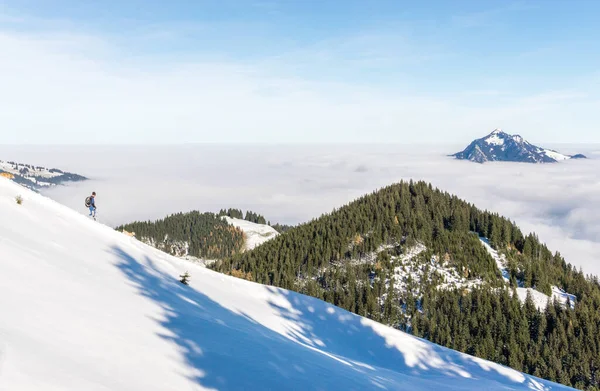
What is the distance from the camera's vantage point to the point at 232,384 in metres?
11.9

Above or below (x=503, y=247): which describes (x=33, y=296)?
above

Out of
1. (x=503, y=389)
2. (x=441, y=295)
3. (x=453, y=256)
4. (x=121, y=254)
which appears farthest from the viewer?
(x=453, y=256)

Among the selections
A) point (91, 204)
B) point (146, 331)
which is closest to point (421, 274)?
point (91, 204)

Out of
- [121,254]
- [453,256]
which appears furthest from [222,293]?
[453,256]

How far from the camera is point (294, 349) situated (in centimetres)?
1820

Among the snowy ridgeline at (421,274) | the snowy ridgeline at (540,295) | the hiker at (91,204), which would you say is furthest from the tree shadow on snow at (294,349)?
the snowy ridgeline at (540,295)

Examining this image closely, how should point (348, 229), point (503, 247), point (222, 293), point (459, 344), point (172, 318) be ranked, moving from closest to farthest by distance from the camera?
point (172, 318) < point (222, 293) < point (459, 344) < point (503, 247) < point (348, 229)

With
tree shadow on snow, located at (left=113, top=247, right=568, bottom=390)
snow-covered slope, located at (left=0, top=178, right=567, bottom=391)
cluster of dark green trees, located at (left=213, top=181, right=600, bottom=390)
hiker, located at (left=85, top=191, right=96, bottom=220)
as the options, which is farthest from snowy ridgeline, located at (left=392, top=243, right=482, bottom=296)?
hiker, located at (left=85, top=191, right=96, bottom=220)

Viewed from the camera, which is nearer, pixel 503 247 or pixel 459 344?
pixel 459 344

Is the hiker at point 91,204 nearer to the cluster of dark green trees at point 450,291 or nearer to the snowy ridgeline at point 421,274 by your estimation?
the cluster of dark green trees at point 450,291

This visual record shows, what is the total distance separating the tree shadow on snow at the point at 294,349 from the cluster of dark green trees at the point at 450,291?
9579 centimetres

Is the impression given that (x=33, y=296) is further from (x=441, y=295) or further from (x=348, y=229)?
(x=348, y=229)

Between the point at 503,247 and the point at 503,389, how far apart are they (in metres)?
162

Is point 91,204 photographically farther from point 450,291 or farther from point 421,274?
point 421,274
